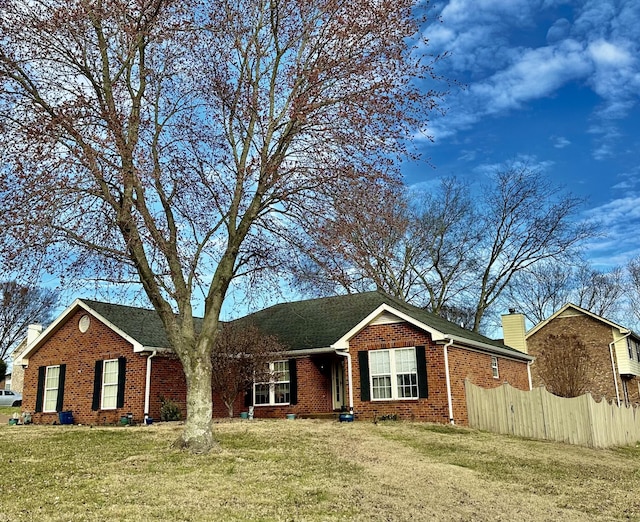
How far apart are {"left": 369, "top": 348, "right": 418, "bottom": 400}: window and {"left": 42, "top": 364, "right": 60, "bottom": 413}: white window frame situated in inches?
452

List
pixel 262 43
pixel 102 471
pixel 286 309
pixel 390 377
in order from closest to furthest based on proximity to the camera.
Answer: pixel 102 471 → pixel 262 43 → pixel 390 377 → pixel 286 309

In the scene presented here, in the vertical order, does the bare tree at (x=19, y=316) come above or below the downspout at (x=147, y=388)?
above

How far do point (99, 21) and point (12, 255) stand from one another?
501 cm

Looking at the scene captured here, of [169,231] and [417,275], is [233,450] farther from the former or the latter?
[417,275]

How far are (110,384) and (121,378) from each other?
701 mm

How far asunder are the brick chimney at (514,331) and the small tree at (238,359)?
12.1 metres

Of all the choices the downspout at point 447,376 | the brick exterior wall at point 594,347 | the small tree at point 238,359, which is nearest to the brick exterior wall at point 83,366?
the small tree at point 238,359

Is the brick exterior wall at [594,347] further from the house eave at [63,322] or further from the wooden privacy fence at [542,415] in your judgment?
the house eave at [63,322]

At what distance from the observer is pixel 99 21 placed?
12266mm

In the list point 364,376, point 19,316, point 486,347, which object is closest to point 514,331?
point 486,347

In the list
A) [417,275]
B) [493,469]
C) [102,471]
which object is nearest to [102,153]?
[102,471]

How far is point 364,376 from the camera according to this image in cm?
1920

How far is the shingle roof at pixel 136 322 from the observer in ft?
68.5

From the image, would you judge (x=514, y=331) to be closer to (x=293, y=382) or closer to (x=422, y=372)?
(x=422, y=372)
